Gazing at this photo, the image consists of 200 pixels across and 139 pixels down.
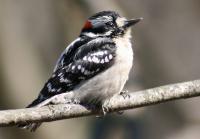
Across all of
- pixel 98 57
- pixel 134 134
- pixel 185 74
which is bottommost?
pixel 134 134

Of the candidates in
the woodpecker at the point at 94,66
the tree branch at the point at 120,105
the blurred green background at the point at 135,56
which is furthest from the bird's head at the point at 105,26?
the blurred green background at the point at 135,56

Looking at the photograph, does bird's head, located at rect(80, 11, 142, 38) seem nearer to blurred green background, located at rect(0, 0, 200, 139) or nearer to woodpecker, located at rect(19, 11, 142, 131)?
woodpecker, located at rect(19, 11, 142, 131)

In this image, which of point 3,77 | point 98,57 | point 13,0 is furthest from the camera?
point 13,0

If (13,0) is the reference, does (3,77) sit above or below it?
below

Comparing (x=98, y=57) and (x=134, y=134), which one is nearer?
(x=98, y=57)

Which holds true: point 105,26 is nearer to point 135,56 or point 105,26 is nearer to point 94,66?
point 94,66

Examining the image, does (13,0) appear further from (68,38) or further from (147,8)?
(147,8)

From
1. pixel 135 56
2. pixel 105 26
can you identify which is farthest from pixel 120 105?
pixel 135 56

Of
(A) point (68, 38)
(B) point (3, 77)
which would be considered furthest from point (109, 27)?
(A) point (68, 38)
